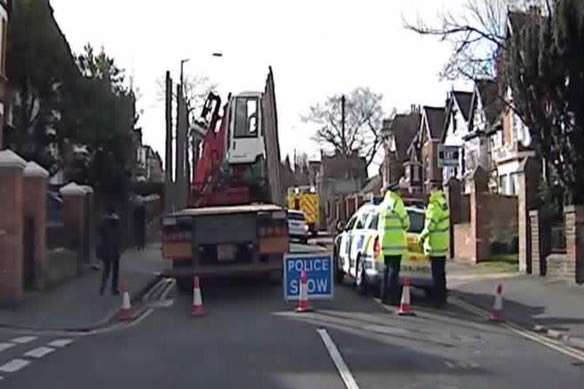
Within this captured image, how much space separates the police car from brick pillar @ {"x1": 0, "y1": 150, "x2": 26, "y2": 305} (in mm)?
6594

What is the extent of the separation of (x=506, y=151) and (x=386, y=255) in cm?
3995

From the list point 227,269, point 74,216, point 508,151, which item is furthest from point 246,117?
point 508,151

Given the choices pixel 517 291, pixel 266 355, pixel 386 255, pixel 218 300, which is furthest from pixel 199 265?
pixel 266 355

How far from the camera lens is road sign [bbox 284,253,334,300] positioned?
21.1 m

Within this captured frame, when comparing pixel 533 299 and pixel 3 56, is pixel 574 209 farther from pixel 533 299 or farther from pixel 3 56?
pixel 3 56

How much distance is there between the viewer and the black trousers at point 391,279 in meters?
21.3

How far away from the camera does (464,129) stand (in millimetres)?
75438

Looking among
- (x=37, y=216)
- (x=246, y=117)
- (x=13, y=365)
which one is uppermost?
(x=246, y=117)

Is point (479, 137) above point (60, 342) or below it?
above

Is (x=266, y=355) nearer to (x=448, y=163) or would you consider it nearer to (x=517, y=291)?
(x=517, y=291)

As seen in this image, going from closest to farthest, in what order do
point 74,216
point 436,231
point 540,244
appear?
point 436,231 → point 540,244 → point 74,216

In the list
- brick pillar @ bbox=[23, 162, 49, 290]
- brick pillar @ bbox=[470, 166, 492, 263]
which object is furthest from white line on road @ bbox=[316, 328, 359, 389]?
brick pillar @ bbox=[470, 166, 492, 263]

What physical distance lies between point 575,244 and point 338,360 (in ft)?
41.7

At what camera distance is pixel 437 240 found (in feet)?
70.2
